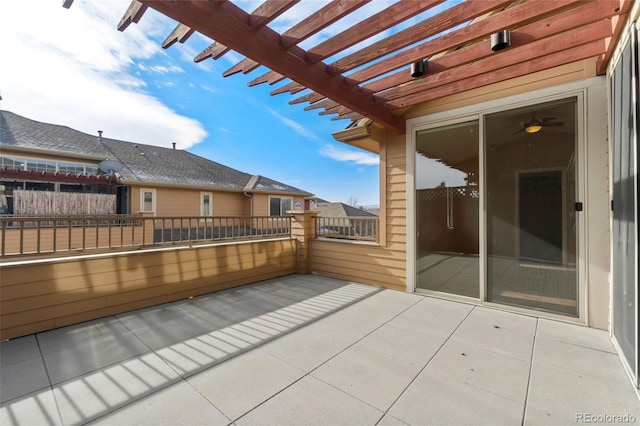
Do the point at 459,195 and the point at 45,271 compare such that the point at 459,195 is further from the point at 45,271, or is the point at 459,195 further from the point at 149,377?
the point at 45,271

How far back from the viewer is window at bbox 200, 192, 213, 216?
34.2 feet

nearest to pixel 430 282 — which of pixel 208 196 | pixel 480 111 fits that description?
pixel 480 111

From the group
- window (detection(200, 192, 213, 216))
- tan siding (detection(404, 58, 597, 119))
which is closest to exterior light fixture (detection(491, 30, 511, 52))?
tan siding (detection(404, 58, 597, 119))

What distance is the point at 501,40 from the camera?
6.55 feet

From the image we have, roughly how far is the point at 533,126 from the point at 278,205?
10627 mm

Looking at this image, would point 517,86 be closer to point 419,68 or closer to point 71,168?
point 419,68

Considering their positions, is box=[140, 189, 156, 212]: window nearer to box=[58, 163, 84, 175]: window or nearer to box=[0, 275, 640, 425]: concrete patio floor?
box=[58, 163, 84, 175]: window

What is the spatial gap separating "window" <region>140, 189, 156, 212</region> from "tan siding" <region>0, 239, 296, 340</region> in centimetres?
680

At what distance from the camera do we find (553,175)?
2.74 metres

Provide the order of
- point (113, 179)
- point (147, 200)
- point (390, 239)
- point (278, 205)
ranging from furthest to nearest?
1. point (278, 205)
2. point (147, 200)
3. point (113, 179)
4. point (390, 239)

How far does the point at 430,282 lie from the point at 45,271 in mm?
4324

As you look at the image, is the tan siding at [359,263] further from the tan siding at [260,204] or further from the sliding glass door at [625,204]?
the tan siding at [260,204]

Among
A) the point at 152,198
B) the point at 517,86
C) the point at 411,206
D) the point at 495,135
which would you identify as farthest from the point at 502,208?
the point at 152,198

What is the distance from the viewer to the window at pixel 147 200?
351 inches
